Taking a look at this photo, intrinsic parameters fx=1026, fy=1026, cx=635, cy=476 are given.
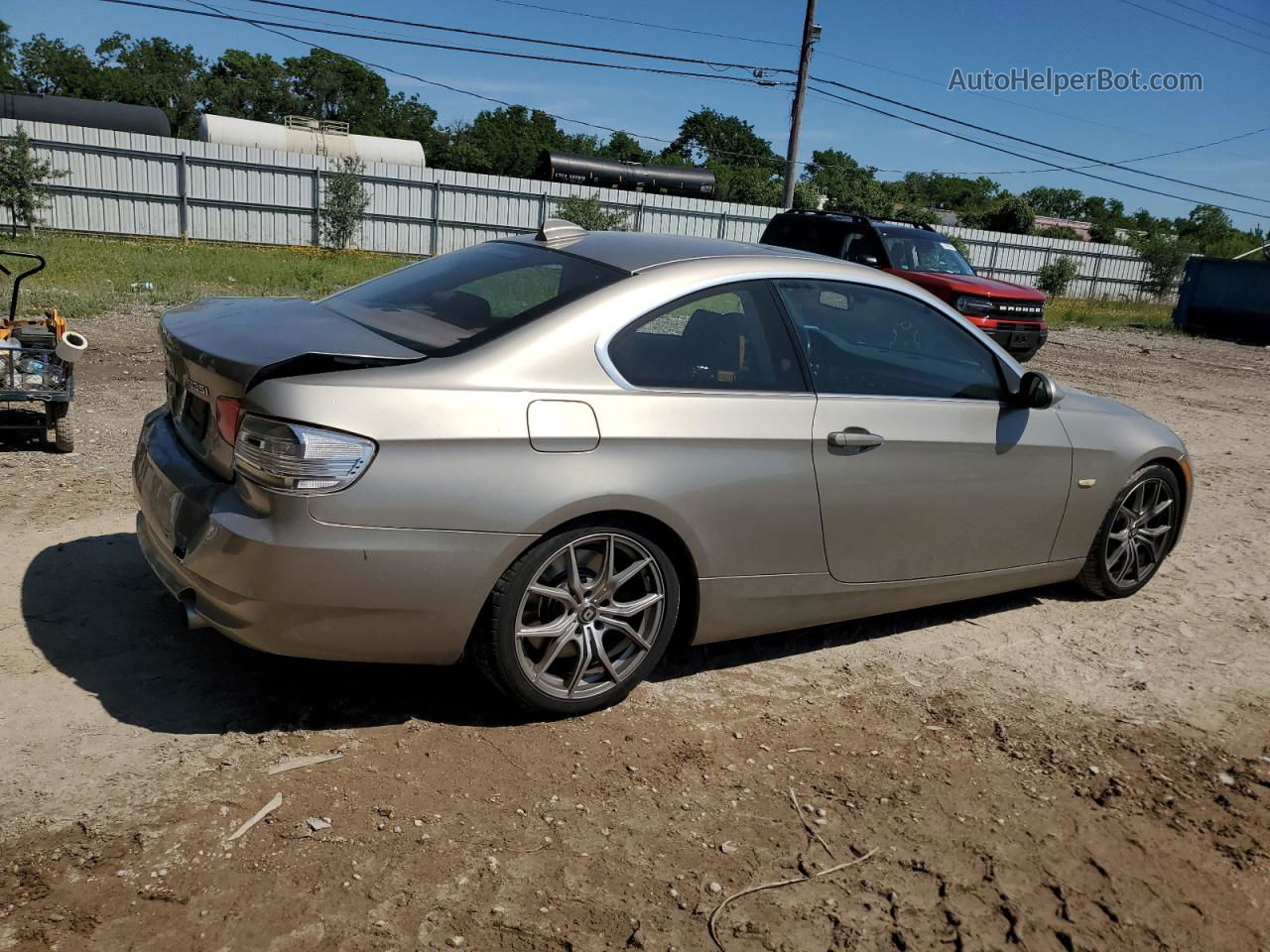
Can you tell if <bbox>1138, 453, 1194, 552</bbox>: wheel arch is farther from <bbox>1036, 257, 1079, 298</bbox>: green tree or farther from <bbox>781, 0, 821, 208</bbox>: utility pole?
<bbox>1036, 257, 1079, 298</bbox>: green tree

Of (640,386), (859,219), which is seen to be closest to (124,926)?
(640,386)

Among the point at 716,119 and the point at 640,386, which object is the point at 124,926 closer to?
the point at 640,386

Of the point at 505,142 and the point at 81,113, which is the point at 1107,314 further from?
the point at 505,142

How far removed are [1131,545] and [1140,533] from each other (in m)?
0.08

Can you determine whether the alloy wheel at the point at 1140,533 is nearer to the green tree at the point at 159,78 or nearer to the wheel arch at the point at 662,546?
the wheel arch at the point at 662,546

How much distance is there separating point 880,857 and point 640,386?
161 centimetres

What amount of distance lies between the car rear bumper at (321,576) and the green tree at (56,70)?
264ft

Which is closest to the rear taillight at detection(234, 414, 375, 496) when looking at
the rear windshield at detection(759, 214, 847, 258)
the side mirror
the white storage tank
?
the side mirror

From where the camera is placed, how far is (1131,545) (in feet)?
16.8

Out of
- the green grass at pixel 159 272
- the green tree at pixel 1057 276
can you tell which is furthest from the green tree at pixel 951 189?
the green grass at pixel 159 272

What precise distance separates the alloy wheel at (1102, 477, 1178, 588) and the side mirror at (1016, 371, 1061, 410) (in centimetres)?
96

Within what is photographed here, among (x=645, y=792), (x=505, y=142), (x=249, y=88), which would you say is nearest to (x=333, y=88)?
(x=249, y=88)

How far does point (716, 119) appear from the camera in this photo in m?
85.5

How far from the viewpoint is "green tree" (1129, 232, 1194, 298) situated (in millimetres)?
37156
